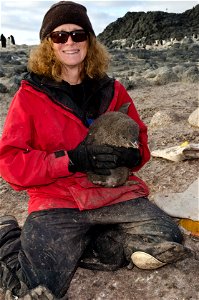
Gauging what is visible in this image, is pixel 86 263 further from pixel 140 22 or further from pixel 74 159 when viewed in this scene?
pixel 140 22

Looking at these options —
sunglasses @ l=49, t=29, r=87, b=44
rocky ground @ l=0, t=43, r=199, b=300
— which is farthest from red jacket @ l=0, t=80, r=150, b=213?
rocky ground @ l=0, t=43, r=199, b=300

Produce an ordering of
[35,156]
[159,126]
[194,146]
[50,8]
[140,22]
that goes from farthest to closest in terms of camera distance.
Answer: [140,22], [159,126], [194,146], [50,8], [35,156]

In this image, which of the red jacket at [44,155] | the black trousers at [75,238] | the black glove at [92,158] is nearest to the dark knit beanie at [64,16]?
the red jacket at [44,155]

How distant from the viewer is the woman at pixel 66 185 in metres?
2.83

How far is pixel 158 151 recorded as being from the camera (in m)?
4.91

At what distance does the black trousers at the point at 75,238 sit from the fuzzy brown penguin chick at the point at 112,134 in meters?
0.23

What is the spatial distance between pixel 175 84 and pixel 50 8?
629 centimetres

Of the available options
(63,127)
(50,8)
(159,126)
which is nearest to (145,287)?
(63,127)

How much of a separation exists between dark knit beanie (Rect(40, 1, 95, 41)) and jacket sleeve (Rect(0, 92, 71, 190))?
0.72 meters

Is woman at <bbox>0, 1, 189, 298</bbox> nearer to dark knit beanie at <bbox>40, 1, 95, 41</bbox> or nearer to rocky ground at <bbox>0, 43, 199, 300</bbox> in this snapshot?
dark knit beanie at <bbox>40, 1, 95, 41</bbox>

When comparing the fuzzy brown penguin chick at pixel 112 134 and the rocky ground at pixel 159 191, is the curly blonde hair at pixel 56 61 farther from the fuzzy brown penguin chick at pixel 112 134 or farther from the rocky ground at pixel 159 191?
the rocky ground at pixel 159 191

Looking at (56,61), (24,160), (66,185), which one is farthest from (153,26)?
(24,160)

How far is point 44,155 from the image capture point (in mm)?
2988

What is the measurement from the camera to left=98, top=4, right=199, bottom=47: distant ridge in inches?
1670
